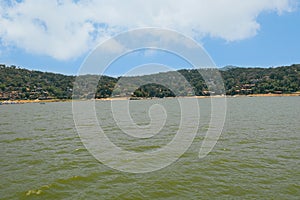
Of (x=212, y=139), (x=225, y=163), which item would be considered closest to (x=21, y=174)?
(x=225, y=163)

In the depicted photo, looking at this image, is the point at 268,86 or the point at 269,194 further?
the point at 268,86

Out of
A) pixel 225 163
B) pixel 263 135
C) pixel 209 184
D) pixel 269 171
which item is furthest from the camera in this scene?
pixel 263 135

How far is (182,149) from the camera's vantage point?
1838 centimetres

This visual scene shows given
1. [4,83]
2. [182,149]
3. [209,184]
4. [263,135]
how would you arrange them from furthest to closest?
1. [4,83]
2. [263,135]
3. [182,149]
4. [209,184]

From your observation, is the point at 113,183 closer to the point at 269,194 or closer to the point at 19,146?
the point at 269,194

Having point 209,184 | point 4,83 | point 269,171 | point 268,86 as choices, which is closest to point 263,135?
point 269,171

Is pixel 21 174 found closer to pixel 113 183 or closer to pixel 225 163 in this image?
pixel 113 183

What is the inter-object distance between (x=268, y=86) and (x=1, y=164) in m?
182

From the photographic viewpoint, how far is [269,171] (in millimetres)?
12688

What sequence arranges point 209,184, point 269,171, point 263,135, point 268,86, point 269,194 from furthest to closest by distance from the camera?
1. point 268,86
2. point 263,135
3. point 269,171
4. point 209,184
5. point 269,194

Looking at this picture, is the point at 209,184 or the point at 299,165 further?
the point at 299,165

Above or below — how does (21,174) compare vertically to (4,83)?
below

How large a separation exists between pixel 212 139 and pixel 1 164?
1574 cm

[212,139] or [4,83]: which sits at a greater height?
[4,83]
